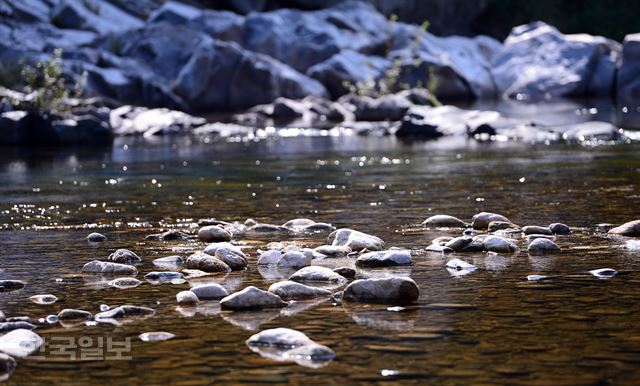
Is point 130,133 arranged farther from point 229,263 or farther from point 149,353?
point 149,353

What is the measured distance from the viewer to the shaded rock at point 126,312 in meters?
6.37

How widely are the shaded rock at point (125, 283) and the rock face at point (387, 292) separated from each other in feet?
4.89

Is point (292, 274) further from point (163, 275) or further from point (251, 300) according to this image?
point (251, 300)

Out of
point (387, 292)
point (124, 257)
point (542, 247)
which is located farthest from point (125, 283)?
point (542, 247)

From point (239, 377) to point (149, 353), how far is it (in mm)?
644

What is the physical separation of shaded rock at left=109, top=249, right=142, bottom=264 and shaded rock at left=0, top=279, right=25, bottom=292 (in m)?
0.98

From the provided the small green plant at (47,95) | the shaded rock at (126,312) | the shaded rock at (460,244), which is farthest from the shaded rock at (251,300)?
the small green plant at (47,95)

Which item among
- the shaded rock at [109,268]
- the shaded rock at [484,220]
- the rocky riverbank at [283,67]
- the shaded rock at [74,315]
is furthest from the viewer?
the rocky riverbank at [283,67]

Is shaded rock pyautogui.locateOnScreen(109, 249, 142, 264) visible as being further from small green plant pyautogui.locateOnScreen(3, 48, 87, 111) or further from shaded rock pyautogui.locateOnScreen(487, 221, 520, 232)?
small green plant pyautogui.locateOnScreen(3, 48, 87, 111)

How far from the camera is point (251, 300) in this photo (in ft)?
21.5

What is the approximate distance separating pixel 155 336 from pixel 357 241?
298 cm

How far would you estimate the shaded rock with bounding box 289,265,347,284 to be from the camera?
7305mm

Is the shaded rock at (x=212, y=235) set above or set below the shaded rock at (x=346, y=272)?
above

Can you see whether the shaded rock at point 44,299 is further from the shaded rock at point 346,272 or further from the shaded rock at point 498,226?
the shaded rock at point 498,226
